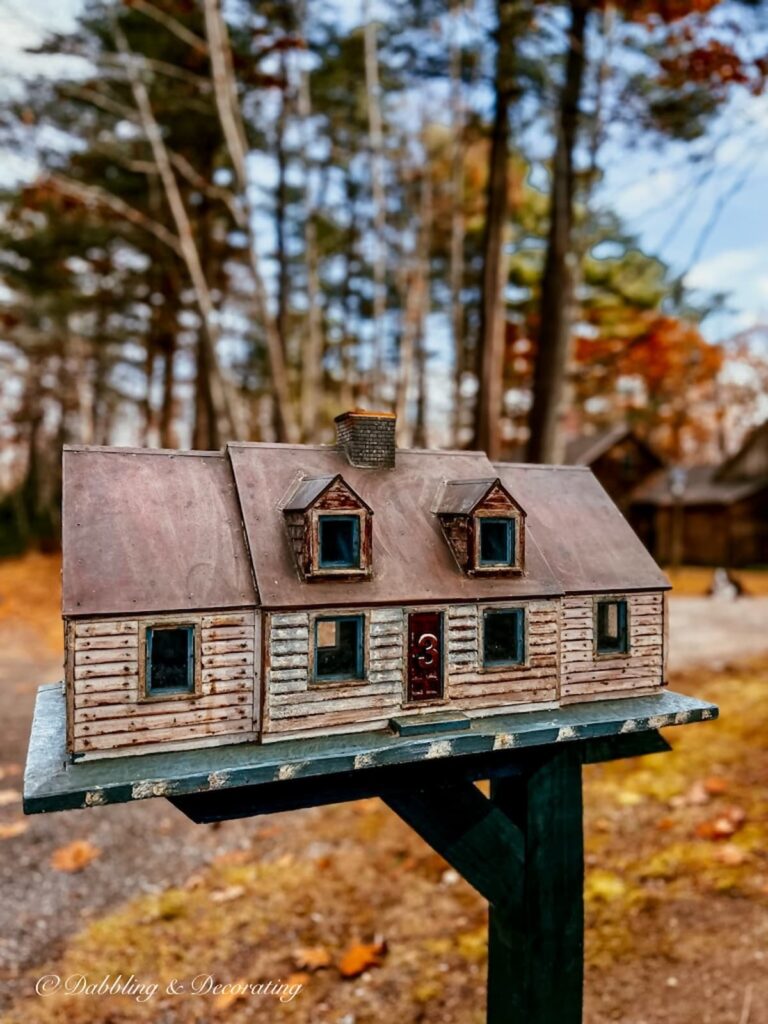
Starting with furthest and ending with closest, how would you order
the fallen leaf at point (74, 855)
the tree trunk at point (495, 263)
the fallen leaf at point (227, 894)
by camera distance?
the tree trunk at point (495, 263), the fallen leaf at point (74, 855), the fallen leaf at point (227, 894)

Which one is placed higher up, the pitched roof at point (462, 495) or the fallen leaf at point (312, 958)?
the pitched roof at point (462, 495)

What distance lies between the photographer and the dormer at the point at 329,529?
235cm

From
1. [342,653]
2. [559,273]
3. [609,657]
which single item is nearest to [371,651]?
[342,653]

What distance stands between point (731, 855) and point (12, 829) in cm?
736

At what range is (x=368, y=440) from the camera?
108 inches

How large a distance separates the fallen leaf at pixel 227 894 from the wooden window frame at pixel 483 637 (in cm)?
515

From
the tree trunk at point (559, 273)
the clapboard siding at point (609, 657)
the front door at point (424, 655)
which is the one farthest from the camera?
the tree trunk at point (559, 273)

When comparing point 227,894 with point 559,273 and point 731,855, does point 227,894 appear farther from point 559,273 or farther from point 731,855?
point 559,273

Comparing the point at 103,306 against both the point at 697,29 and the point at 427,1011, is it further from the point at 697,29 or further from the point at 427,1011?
the point at 427,1011

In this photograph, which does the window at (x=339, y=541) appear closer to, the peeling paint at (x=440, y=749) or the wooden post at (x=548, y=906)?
the peeling paint at (x=440, y=749)

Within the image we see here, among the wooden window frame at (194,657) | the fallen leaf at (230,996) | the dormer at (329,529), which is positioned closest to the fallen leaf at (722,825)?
the fallen leaf at (230,996)

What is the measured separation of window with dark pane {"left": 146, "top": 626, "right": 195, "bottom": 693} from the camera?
222 cm

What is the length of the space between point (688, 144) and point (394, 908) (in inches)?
339

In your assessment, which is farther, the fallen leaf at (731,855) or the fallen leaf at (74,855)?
the fallen leaf at (74,855)
